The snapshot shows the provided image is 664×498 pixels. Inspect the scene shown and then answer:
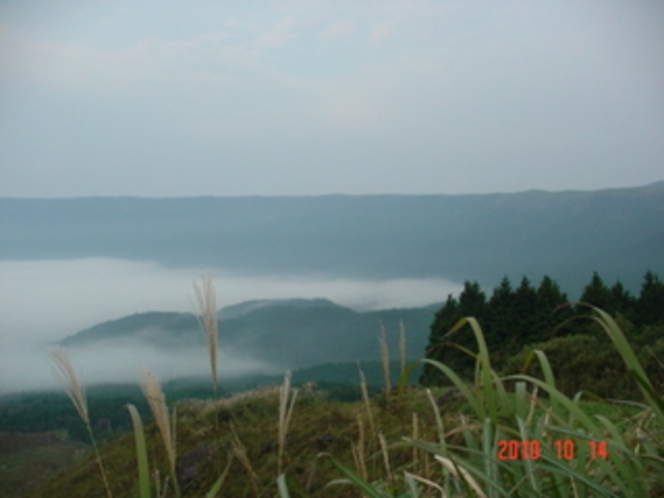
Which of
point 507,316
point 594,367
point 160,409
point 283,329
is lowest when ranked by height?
point 283,329

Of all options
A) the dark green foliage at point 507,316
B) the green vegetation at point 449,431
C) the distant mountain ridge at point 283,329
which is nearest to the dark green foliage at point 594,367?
the green vegetation at point 449,431

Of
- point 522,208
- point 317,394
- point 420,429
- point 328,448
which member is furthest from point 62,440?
point 522,208

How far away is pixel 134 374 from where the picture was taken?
1851 mm

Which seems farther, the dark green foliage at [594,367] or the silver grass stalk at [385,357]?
the dark green foliage at [594,367]

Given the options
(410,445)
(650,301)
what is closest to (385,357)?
(410,445)

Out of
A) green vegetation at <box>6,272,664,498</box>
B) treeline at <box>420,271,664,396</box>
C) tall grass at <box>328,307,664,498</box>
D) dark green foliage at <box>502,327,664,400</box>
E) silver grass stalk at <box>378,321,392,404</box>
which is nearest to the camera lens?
tall grass at <box>328,307,664,498</box>
